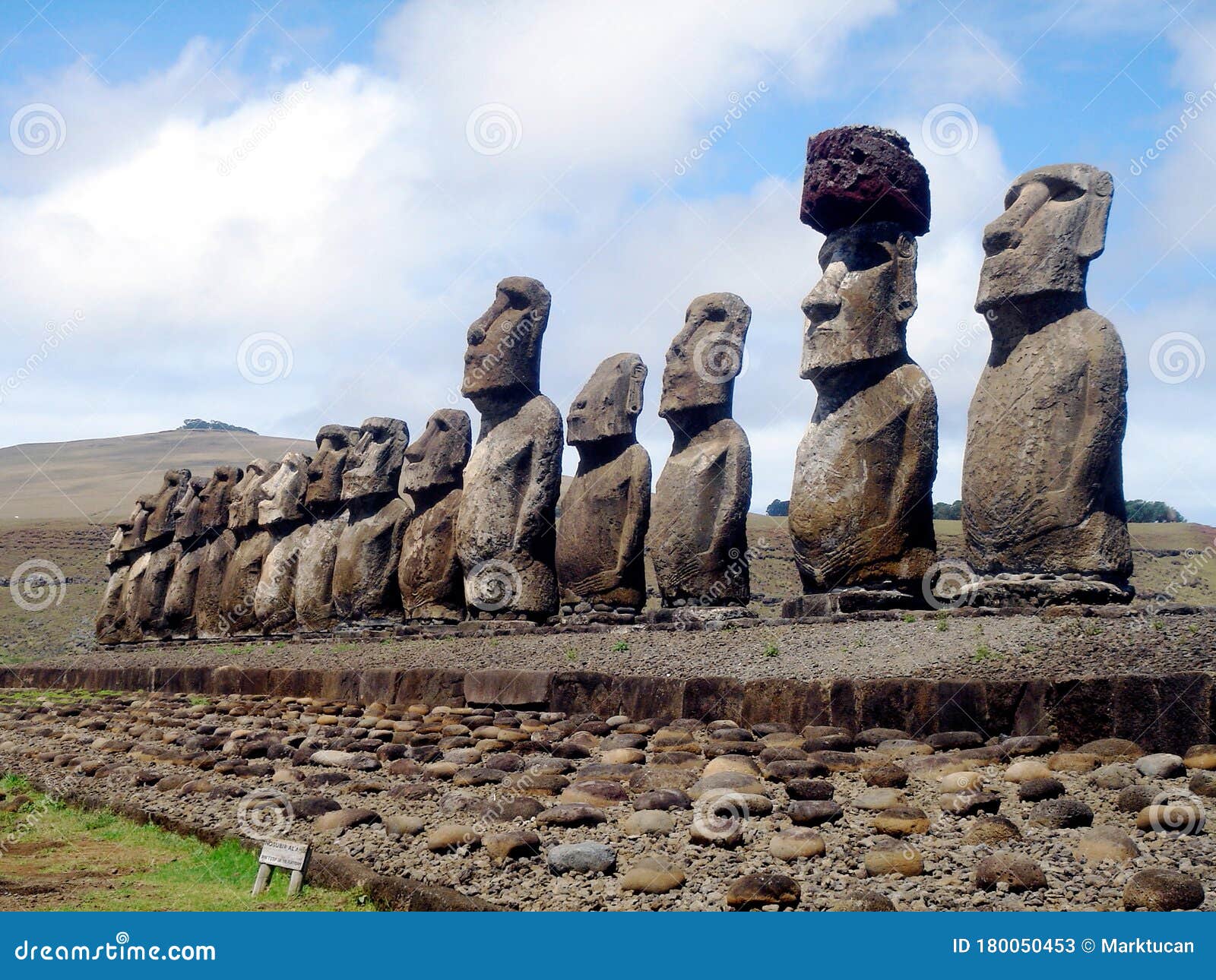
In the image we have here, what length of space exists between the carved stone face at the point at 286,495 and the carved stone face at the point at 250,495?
383 mm

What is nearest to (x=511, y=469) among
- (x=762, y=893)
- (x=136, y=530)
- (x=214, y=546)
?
(x=214, y=546)

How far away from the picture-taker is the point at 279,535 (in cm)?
1711

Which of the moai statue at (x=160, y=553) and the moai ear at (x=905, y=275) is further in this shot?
the moai statue at (x=160, y=553)

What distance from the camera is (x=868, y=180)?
9242 millimetres

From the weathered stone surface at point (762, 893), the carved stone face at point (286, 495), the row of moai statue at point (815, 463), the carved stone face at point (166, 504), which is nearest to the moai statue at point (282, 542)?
the carved stone face at point (286, 495)

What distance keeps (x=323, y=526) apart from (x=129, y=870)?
440 inches

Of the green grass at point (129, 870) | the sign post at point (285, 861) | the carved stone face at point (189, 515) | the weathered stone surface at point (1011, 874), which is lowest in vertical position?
the green grass at point (129, 870)

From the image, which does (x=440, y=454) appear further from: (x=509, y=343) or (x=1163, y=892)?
(x=1163, y=892)

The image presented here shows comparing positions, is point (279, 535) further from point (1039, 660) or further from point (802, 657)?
point (1039, 660)

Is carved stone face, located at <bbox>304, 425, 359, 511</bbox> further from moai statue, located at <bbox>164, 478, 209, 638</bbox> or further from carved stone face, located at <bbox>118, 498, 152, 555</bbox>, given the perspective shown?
carved stone face, located at <bbox>118, 498, 152, 555</bbox>

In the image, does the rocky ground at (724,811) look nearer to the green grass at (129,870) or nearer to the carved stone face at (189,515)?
the green grass at (129,870)

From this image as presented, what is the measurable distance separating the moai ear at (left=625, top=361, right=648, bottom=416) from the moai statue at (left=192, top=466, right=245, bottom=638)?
8979mm

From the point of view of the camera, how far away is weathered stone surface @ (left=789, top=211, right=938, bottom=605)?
856 centimetres

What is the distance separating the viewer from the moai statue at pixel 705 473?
33.4ft
